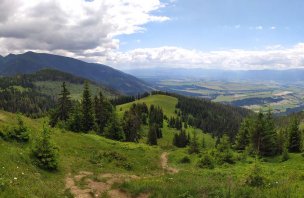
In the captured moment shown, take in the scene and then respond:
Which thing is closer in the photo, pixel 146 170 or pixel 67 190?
pixel 67 190

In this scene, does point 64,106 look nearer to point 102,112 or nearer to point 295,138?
point 102,112

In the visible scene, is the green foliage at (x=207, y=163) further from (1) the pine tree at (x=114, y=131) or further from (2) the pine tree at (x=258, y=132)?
(1) the pine tree at (x=114, y=131)

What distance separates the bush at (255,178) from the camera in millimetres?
23097

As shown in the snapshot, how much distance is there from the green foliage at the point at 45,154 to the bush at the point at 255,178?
17938mm

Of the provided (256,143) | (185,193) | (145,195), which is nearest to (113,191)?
(145,195)

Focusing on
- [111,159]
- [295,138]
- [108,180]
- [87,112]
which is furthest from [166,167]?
[87,112]

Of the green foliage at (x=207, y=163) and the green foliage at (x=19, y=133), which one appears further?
the green foliage at (x=207, y=163)

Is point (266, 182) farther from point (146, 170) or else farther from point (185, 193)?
point (146, 170)

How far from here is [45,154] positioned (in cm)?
2948

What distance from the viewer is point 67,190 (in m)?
24.3

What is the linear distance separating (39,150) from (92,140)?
79.9 feet

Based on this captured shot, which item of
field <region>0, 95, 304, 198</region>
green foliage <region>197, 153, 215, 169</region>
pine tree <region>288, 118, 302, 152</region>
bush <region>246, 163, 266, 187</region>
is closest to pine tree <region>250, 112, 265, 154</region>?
pine tree <region>288, 118, 302, 152</region>

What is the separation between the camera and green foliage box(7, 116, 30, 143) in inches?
1382

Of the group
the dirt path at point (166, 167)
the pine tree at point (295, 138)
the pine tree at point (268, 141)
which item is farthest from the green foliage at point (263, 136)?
the dirt path at point (166, 167)
